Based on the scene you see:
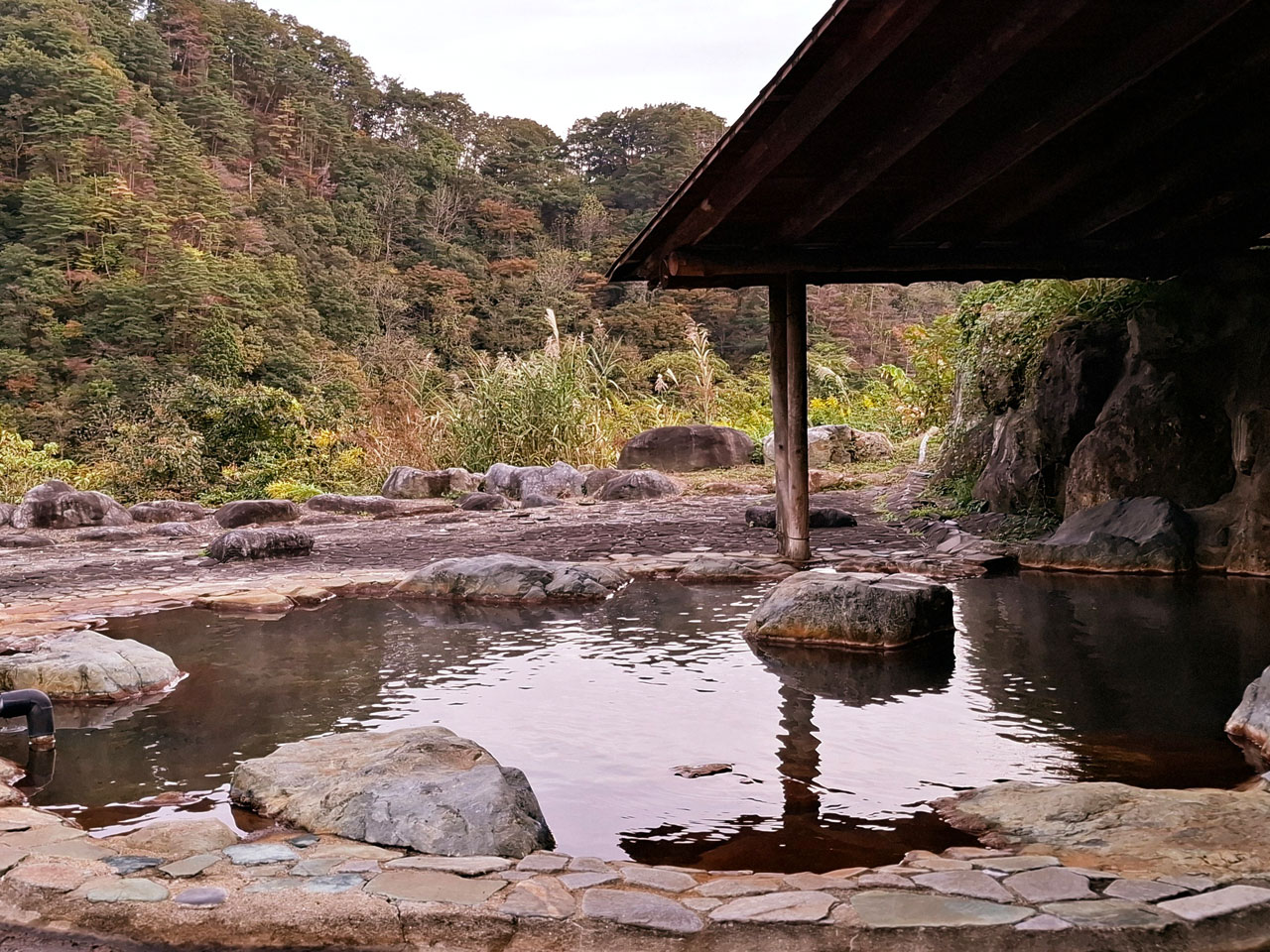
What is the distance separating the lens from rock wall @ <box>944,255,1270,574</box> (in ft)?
22.5

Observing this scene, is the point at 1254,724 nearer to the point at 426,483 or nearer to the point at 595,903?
the point at 595,903

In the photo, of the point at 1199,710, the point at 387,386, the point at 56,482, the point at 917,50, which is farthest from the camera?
the point at 387,386

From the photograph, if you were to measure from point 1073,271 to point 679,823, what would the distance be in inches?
227

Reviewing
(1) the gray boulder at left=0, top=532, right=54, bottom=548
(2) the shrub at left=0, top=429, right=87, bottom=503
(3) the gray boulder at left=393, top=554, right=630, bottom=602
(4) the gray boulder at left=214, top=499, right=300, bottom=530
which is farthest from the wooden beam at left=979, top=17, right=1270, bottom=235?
(2) the shrub at left=0, top=429, right=87, bottom=503

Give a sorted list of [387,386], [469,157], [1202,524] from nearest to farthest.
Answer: [1202,524] < [387,386] < [469,157]

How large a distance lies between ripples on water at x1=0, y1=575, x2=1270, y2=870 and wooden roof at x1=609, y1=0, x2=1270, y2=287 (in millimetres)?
2315

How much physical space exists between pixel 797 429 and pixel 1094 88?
3.10 meters

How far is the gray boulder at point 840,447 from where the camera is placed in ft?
48.6

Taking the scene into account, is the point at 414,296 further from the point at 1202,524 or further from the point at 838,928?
the point at 838,928

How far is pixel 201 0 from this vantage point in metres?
35.3

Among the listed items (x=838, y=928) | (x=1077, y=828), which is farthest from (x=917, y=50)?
(x=838, y=928)

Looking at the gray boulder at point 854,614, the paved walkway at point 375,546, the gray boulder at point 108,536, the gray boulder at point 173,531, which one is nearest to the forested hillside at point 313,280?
the gray boulder at point 173,531

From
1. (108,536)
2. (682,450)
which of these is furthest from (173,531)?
(682,450)

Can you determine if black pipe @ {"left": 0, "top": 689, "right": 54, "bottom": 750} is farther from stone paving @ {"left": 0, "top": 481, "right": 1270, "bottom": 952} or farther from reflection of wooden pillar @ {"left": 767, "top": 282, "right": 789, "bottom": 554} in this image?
reflection of wooden pillar @ {"left": 767, "top": 282, "right": 789, "bottom": 554}
